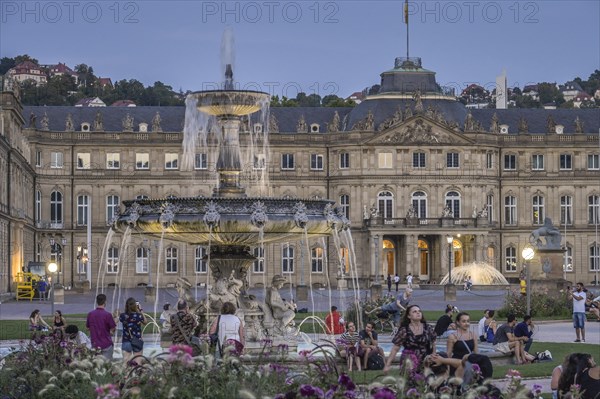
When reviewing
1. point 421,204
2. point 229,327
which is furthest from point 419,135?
point 229,327

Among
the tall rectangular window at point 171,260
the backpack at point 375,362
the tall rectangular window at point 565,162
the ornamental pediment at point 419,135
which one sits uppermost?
the ornamental pediment at point 419,135

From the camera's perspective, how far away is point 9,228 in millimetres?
83750

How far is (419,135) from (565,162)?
39.0 feet

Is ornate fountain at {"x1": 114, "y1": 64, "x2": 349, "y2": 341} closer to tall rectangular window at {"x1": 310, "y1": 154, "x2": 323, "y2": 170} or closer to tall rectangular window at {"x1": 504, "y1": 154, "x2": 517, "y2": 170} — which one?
tall rectangular window at {"x1": 310, "y1": 154, "x2": 323, "y2": 170}

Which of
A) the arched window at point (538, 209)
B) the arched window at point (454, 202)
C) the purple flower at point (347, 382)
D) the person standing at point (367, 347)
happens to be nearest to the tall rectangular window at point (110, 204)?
the arched window at point (454, 202)

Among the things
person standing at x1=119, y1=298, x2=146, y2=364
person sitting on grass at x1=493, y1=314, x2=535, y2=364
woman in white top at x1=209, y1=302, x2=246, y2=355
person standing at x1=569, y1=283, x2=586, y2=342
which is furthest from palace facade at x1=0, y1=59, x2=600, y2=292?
woman in white top at x1=209, y1=302, x2=246, y2=355

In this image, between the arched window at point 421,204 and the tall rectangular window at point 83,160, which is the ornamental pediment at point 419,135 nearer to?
the arched window at point 421,204

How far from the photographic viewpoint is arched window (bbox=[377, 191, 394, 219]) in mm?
105375

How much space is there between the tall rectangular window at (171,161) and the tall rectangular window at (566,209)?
92.2 feet

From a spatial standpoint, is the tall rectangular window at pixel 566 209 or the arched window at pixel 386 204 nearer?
the arched window at pixel 386 204

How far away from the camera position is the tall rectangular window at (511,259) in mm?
107375

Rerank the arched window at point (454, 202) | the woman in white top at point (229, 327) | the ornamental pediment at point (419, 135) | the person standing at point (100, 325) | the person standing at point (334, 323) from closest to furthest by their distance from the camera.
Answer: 1. the woman in white top at point (229, 327)
2. the person standing at point (100, 325)
3. the person standing at point (334, 323)
4. the ornamental pediment at point (419, 135)
5. the arched window at point (454, 202)

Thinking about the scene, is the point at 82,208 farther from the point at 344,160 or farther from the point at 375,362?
the point at 375,362

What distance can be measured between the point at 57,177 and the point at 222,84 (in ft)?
232
